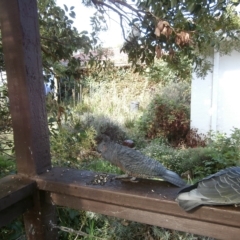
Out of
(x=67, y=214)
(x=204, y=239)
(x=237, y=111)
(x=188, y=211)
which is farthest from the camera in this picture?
(x=237, y=111)

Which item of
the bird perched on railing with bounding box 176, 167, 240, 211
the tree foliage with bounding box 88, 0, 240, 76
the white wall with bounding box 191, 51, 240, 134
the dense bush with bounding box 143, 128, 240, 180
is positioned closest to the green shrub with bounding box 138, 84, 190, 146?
the white wall with bounding box 191, 51, 240, 134

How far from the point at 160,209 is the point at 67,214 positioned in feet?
5.08

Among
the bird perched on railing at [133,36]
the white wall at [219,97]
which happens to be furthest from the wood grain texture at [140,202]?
the white wall at [219,97]

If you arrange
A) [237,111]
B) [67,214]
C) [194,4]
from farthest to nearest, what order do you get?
[237,111]
[67,214]
[194,4]

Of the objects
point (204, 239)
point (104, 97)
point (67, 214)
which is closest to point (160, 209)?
point (204, 239)

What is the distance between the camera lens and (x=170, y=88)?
6277 millimetres

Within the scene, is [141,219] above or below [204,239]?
above

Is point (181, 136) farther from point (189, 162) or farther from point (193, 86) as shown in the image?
point (189, 162)

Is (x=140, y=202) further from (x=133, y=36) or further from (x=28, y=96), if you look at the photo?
(x=133, y=36)

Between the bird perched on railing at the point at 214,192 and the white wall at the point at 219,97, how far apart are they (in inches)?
169

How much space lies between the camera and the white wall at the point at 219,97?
15.1 feet

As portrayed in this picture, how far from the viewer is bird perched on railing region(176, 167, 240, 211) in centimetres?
66

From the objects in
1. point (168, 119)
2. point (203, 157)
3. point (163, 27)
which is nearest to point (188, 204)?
point (163, 27)

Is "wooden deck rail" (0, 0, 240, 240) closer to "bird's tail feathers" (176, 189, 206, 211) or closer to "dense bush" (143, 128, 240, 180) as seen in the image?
"bird's tail feathers" (176, 189, 206, 211)
